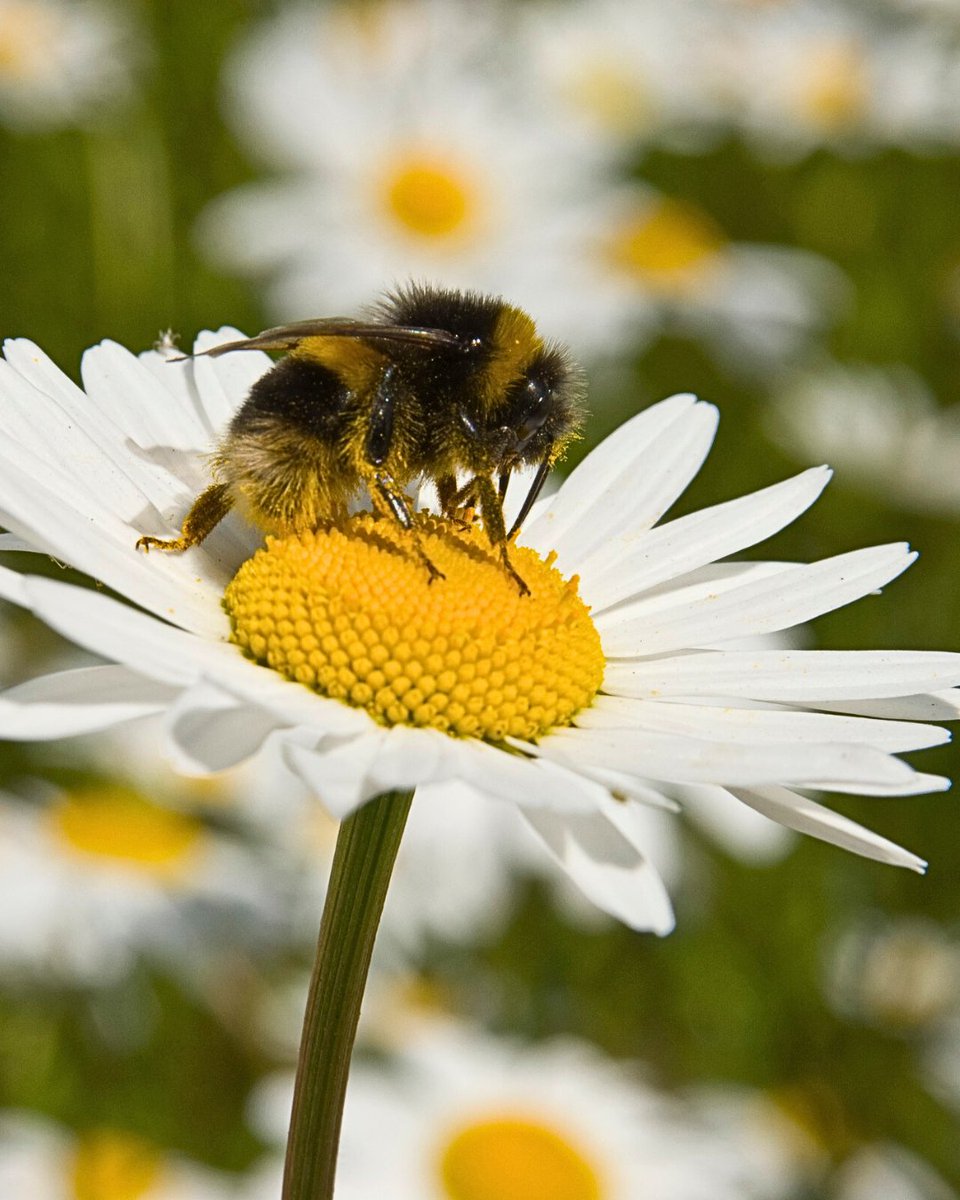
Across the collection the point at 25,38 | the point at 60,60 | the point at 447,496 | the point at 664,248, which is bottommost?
the point at 447,496

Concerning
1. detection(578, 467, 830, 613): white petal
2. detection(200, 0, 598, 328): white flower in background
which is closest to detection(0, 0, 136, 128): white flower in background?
detection(200, 0, 598, 328): white flower in background

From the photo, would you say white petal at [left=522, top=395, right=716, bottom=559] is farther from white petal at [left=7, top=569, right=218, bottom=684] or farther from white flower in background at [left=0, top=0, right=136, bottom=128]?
white flower in background at [left=0, top=0, right=136, bottom=128]

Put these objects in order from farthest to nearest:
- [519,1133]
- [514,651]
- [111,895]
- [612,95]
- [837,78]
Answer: [612,95] < [837,78] < [111,895] < [519,1133] < [514,651]

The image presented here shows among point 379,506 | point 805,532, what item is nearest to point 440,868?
point 805,532

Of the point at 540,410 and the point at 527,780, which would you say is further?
the point at 540,410

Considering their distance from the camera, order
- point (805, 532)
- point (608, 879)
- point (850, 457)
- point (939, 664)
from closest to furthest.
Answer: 1. point (608, 879)
2. point (939, 664)
3. point (805, 532)
4. point (850, 457)

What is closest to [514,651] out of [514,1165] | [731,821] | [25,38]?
[514,1165]

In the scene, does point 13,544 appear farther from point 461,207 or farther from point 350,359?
point 461,207

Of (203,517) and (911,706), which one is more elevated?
(203,517)

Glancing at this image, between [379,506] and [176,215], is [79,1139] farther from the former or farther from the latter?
[176,215]
